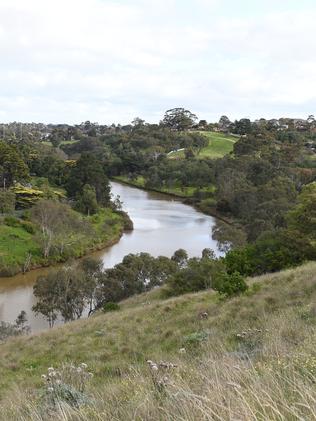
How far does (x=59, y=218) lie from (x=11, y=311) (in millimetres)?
9741

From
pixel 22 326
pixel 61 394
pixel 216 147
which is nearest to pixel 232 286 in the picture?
pixel 61 394

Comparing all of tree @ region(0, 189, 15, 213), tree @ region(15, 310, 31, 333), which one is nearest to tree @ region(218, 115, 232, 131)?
tree @ region(0, 189, 15, 213)

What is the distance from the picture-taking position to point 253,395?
226cm

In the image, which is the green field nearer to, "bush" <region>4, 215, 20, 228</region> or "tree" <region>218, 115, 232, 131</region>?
"tree" <region>218, 115, 232, 131</region>

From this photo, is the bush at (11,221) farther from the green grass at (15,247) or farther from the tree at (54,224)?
the tree at (54,224)

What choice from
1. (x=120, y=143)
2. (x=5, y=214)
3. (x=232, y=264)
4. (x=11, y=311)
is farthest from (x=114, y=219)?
(x=120, y=143)

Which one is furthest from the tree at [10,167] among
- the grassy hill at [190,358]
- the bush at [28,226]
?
the grassy hill at [190,358]

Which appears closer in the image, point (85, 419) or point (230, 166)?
point (85, 419)

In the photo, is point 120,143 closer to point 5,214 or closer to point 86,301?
point 5,214

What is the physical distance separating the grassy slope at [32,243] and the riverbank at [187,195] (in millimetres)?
11963

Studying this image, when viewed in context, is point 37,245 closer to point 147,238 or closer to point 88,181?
point 147,238

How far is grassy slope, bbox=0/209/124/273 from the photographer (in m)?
27.6

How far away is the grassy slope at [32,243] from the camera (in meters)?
27.6

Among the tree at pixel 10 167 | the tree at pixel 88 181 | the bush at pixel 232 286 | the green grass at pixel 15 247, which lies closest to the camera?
the bush at pixel 232 286
